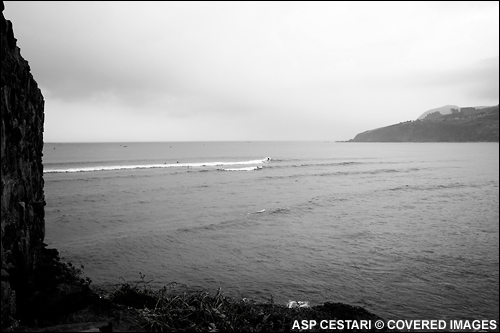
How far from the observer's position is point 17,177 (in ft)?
20.8

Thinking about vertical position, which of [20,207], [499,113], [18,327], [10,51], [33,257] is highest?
[499,113]

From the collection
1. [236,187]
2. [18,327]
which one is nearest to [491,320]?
[18,327]

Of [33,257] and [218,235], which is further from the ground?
[33,257]

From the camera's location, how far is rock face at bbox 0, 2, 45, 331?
549 cm

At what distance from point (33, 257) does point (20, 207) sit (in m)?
1.51

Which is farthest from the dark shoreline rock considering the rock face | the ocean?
the ocean

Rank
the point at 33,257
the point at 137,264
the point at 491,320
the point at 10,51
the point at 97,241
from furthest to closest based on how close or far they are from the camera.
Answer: the point at 97,241
the point at 137,264
the point at 491,320
the point at 33,257
the point at 10,51

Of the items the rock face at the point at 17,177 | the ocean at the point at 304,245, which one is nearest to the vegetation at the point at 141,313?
the rock face at the point at 17,177

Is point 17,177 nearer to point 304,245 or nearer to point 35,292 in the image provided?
point 35,292

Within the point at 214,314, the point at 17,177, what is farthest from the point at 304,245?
the point at 17,177

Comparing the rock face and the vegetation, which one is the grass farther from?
the rock face

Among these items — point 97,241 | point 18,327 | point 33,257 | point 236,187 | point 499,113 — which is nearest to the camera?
point 18,327

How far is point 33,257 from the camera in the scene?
22.7 ft

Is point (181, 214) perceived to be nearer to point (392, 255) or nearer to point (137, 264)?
point (137, 264)
